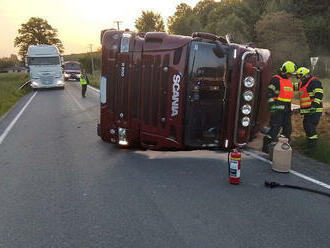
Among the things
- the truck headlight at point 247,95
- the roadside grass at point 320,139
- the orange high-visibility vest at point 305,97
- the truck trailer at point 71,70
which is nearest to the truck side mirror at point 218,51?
the truck headlight at point 247,95

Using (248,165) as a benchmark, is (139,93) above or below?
above

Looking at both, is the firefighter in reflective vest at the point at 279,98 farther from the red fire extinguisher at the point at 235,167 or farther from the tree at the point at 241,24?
the tree at the point at 241,24

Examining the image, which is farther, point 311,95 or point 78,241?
point 311,95

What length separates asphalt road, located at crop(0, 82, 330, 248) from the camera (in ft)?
10.9

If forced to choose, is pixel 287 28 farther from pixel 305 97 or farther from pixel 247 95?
pixel 247 95

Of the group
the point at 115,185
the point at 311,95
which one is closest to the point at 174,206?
the point at 115,185

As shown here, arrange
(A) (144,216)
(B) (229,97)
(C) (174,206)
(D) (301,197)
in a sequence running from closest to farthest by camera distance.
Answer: (A) (144,216) < (C) (174,206) < (D) (301,197) < (B) (229,97)

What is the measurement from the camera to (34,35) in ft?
252

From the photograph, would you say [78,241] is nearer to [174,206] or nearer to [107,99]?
[174,206]

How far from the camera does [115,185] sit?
4758 mm

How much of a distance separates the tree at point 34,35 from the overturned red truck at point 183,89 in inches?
3005

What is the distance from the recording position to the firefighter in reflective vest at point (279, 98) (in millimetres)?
6121

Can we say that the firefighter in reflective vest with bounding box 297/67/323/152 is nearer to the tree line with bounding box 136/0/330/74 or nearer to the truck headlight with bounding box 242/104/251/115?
the truck headlight with bounding box 242/104/251/115

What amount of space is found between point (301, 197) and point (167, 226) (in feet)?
6.27
